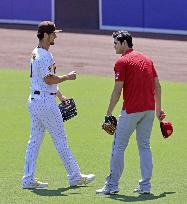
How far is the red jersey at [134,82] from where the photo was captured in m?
9.95

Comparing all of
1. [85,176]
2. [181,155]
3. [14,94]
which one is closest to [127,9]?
[14,94]

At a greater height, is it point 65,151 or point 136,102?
point 136,102

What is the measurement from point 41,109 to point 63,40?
1676cm

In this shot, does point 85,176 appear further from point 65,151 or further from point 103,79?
point 103,79

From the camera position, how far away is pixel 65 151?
34.9 feet

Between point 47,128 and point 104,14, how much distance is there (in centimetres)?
1960

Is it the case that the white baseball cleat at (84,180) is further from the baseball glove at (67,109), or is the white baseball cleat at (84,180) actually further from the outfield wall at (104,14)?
the outfield wall at (104,14)

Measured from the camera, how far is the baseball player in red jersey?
32.7ft

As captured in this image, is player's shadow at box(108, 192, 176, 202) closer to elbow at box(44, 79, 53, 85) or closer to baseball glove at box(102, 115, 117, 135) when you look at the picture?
baseball glove at box(102, 115, 117, 135)

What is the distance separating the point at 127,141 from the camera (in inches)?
399

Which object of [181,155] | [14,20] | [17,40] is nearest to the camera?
[181,155]

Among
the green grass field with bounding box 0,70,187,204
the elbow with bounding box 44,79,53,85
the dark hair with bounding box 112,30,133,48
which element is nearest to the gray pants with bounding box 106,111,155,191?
the green grass field with bounding box 0,70,187,204

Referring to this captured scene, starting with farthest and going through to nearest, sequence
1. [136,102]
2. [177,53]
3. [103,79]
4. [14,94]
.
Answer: [177,53], [103,79], [14,94], [136,102]

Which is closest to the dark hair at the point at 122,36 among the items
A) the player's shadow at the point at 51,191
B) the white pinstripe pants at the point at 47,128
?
the white pinstripe pants at the point at 47,128
